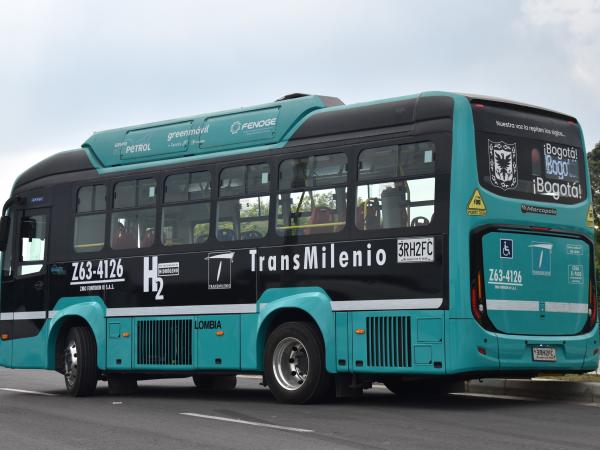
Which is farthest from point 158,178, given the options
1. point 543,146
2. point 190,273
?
point 543,146

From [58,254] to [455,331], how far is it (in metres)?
7.70

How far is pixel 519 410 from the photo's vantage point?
14.3m

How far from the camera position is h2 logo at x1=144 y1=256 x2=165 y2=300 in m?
17.5

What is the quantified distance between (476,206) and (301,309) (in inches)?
109

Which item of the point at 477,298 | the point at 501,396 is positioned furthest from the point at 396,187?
the point at 501,396

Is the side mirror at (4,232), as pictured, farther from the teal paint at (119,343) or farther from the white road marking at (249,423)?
the white road marking at (249,423)

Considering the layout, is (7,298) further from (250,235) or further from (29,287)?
→ (250,235)

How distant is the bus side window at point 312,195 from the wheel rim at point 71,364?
179 inches

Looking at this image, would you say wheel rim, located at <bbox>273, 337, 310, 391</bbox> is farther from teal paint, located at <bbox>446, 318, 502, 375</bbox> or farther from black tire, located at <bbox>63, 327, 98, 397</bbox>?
black tire, located at <bbox>63, 327, 98, 397</bbox>

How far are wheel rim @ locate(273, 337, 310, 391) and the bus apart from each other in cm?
2

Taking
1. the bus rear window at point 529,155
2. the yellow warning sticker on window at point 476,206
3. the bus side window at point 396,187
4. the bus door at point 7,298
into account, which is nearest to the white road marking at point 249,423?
the bus side window at point 396,187

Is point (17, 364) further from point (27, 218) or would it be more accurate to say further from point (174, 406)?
point (174, 406)

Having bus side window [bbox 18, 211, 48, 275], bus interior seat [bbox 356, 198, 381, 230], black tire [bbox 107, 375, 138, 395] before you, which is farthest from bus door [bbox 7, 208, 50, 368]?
bus interior seat [bbox 356, 198, 381, 230]

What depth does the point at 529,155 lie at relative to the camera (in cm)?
1488
